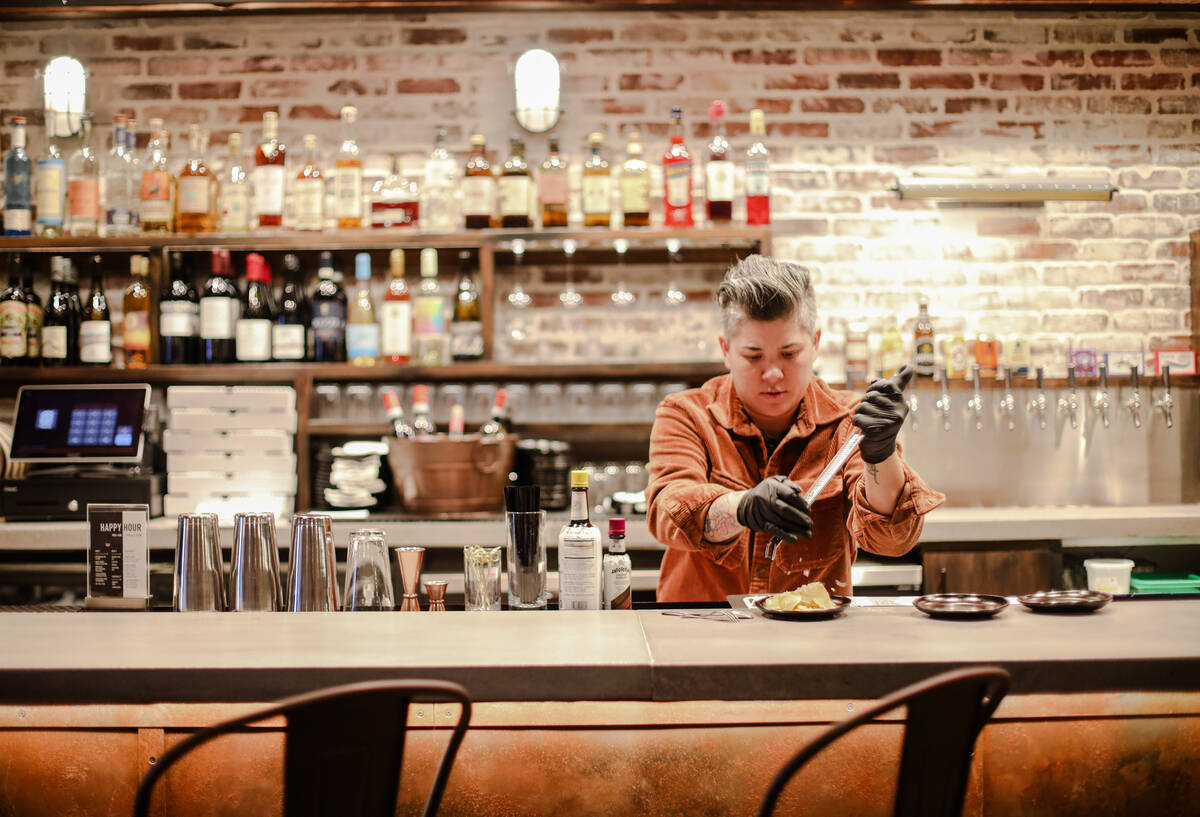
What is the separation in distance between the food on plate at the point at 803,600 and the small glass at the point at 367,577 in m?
0.64

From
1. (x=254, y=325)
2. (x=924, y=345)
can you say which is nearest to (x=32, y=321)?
(x=254, y=325)

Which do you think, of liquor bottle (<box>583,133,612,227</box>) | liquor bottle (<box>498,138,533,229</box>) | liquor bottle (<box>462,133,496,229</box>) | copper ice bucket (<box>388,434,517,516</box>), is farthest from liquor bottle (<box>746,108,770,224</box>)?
copper ice bucket (<box>388,434,517,516</box>)

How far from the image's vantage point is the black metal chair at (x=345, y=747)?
93 cm

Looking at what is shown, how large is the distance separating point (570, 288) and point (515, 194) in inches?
18.0

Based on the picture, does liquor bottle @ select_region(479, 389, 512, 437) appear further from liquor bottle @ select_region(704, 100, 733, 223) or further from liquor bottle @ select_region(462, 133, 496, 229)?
liquor bottle @ select_region(704, 100, 733, 223)

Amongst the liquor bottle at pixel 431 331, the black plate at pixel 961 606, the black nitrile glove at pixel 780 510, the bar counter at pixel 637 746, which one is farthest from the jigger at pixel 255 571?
the liquor bottle at pixel 431 331

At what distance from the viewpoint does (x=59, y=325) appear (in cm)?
346

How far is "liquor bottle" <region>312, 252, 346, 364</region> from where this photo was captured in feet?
11.0

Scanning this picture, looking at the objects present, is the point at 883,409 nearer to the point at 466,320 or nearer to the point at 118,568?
the point at 118,568

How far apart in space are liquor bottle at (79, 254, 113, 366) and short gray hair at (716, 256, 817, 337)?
240 cm

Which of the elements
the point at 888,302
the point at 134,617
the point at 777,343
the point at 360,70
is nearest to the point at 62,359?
the point at 360,70

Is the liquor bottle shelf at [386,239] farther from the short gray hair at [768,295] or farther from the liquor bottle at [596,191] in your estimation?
the short gray hair at [768,295]

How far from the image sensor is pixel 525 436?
3.46m

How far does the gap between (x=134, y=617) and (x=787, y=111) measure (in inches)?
115
